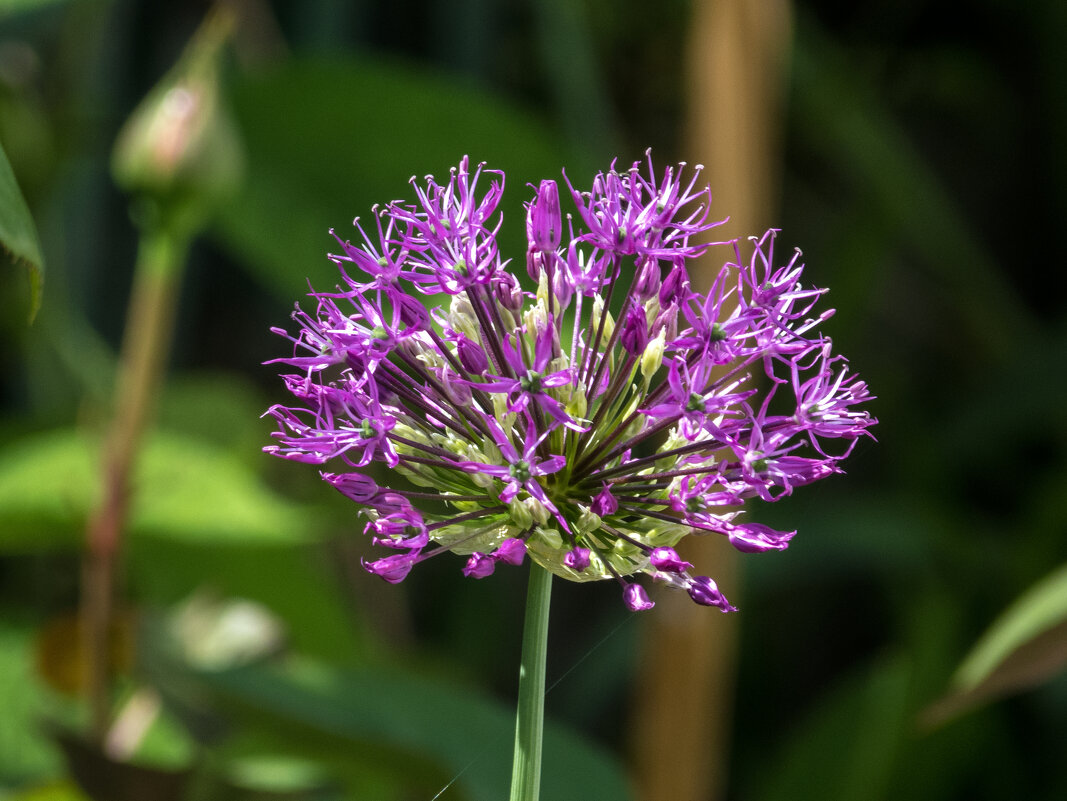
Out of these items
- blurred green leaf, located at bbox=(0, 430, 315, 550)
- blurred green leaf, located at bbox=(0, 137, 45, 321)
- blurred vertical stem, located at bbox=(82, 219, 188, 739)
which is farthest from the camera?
blurred green leaf, located at bbox=(0, 430, 315, 550)

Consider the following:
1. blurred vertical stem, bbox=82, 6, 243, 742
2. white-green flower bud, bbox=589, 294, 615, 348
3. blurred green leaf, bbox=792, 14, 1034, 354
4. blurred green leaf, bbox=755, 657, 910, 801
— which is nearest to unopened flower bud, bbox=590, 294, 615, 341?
white-green flower bud, bbox=589, 294, 615, 348

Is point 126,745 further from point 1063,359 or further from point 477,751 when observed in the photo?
point 1063,359

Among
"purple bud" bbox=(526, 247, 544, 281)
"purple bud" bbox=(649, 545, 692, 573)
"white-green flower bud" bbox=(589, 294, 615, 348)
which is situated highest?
"purple bud" bbox=(526, 247, 544, 281)

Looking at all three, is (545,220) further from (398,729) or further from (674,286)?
(398,729)

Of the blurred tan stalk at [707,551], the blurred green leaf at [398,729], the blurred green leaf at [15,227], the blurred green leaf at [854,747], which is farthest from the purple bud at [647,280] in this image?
the blurred green leaf at [854,747]

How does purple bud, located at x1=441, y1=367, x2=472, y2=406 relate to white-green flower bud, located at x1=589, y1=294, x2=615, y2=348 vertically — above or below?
below

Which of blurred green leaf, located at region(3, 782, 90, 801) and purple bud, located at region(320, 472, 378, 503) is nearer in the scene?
purple bud, located at region(320, 472, 378, 503)

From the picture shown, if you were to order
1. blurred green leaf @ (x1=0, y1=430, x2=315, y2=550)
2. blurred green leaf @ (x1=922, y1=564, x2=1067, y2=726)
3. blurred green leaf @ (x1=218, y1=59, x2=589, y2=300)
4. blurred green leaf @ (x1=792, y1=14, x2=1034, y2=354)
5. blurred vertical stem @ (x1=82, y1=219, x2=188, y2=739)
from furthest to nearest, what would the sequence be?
blurred green leaf @ (x1=792, y1=14, x2=1034, y2=354) < blurred green leaf @ (x1=218, y1=59, x2=589, y2=300) < blurred green leaf @ (x1=0, y1=430, x2=315, y2=550) < blurred vertical stem @ (x1=82, y1=219, x2=188, y2=739) < blurred green leaf @ (x1=922, y1=564, x2=1067, y2=726)

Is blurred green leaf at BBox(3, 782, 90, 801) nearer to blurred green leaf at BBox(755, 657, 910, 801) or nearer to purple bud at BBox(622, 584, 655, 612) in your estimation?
purple bud at BBox(622, 584, 655, 612)

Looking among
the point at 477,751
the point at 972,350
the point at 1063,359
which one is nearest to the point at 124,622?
the point at 477,751
